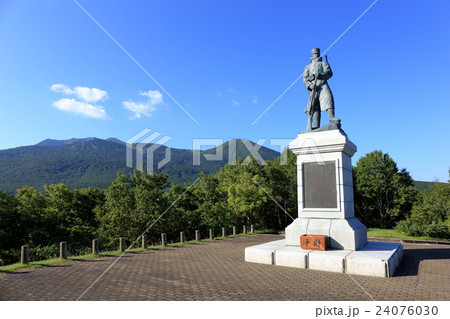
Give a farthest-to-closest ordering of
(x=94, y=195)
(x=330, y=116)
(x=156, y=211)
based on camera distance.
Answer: (x=94, y=195) < (x=156, y=211) < (x=330, y=116)

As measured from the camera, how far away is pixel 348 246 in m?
8.85

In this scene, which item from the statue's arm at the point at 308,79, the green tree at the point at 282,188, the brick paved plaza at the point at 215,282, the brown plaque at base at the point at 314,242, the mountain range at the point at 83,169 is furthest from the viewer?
the mountain range at the point at 83,169

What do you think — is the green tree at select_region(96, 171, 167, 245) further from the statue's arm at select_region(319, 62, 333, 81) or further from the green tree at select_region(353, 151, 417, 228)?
the green tree at select_region(353, 151, 417, 228)

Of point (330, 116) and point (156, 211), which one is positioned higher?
point (330, 116)

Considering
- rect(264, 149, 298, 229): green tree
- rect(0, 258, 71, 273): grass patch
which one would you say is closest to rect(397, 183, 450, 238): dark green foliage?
rect(264, 149, 298, 229): green tree

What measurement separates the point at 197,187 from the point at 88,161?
70.9m

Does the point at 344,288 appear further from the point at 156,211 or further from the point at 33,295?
the point at 156,211

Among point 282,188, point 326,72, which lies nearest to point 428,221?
point 282,188

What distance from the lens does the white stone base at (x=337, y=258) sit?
24.3ft

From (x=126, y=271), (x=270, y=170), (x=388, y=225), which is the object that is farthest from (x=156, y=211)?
(x=388, y=225)

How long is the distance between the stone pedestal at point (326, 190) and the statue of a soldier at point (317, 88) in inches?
38.9

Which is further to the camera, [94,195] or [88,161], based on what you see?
[88,161]

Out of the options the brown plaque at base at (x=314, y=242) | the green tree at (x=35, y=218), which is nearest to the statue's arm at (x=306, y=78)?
the brown plaque at base at (x=314, y=242)

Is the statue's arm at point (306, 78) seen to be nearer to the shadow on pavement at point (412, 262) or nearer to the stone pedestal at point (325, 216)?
the stone pedestal at point (325, 216)
